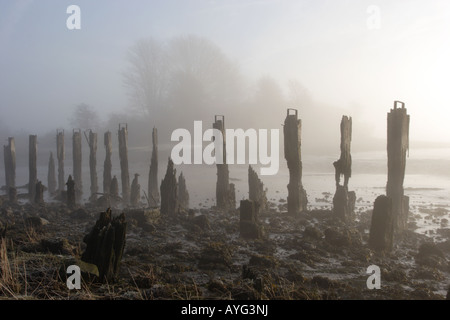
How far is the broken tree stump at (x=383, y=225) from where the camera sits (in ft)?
36.6

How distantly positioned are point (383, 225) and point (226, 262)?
201 inches

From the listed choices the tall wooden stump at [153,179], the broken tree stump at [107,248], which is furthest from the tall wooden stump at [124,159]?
the broken tree stump at [107,248]

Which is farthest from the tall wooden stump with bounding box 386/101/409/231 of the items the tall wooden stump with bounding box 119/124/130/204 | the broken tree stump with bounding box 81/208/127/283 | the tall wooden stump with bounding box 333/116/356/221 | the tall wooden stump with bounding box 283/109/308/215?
the tall wooden stump with bounding box 119/124/130/204

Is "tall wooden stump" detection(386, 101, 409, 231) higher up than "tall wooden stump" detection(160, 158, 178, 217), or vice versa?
"tall wooden stump" detection(386, 101, 409, 231)

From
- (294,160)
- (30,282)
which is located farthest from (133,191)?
(30,282)

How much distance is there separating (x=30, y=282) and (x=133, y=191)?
16.1 meters

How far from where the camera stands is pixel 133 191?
23.0 m

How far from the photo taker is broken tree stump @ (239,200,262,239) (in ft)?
42.7

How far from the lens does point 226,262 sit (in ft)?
31.9

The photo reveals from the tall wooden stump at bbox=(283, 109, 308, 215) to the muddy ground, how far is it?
0.95 metres

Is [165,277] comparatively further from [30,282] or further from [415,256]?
[415,256]

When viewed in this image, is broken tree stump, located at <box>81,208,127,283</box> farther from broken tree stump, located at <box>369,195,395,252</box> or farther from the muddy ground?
broken tree stump, located at <box>369,195,395,252</box>

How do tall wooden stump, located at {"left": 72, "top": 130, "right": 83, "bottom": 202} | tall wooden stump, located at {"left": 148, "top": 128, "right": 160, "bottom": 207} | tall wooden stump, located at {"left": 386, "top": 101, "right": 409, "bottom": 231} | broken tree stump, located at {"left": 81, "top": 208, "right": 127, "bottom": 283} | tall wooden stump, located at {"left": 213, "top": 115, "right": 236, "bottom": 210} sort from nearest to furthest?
broken tree stump, located at {"left": 81, "top": 208, "right": 127, "bottom": 283} → tall wooden stump, located at {"left": 386, "top": 101, "right": 409, "bottom": 231} → tall wooden stump, located at {"left": 213, "top": 115, "right": 236, "bottom": 210} → tall wooden stump, located at {"left": 148, "top": 128, "right": 160, "bottom": 207} → tall wooden stump, located at {"left": 72, "top": 130, "right": 83, "bottom": 202}

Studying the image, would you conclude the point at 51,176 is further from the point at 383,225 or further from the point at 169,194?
the point at 383,225
